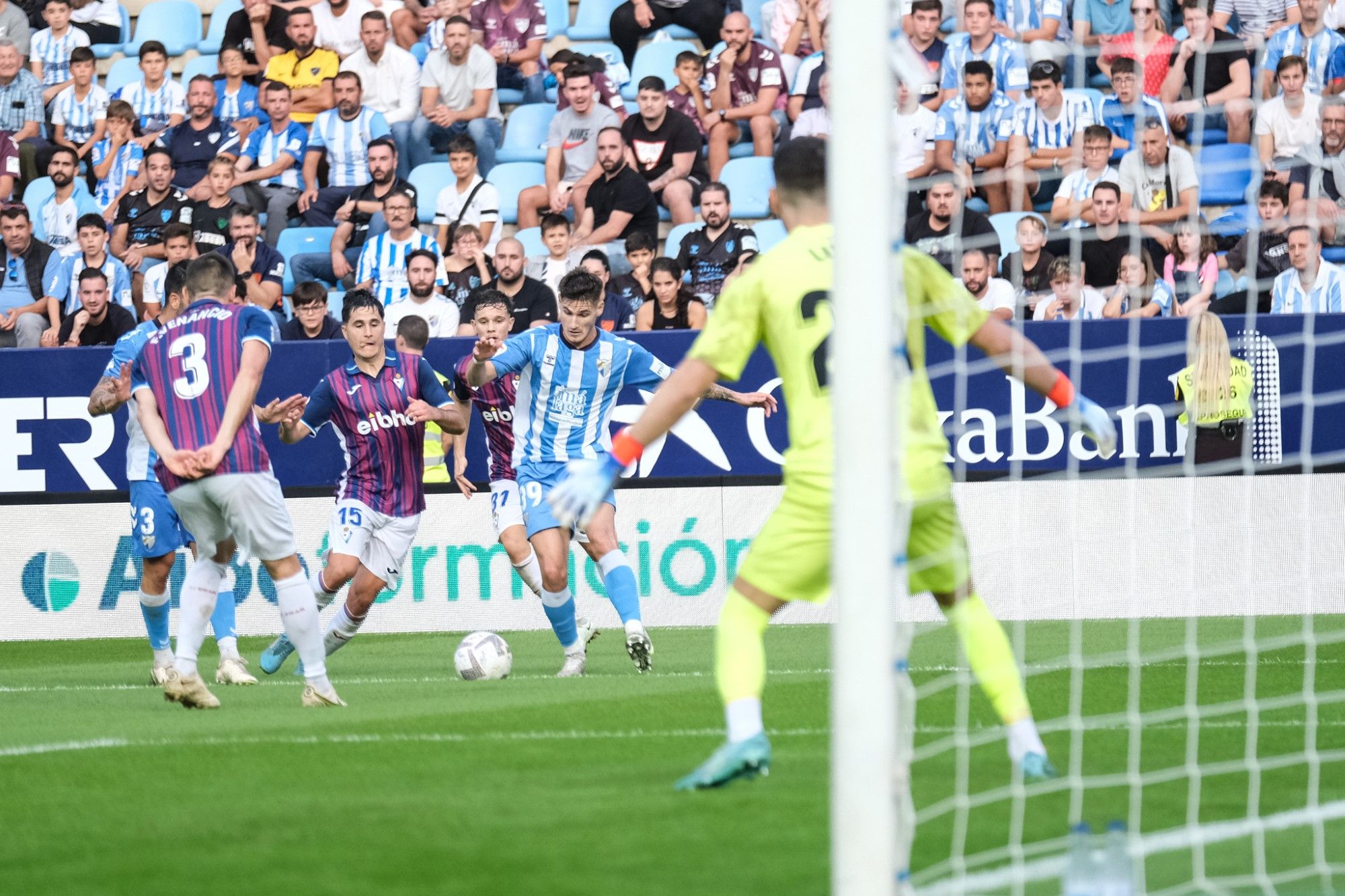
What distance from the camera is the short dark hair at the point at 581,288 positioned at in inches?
376

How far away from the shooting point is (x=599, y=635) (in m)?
12.4

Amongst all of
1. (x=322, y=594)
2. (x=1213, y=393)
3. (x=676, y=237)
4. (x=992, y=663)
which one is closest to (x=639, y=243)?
(x=676, y=237)

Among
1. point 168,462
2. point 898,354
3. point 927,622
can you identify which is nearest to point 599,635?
point 927,622

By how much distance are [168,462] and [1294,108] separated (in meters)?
7.16

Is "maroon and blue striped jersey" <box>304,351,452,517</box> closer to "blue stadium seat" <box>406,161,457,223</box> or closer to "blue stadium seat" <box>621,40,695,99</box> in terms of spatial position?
"blue stadium seat" <box>406,161,457,223</box>

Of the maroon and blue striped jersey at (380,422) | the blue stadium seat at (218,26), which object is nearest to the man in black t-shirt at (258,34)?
the blue stadium seat at (218,26)

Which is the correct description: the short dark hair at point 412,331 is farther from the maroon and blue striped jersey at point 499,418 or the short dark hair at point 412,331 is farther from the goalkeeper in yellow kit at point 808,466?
the goalkeeper in yellow kit at point 808,466

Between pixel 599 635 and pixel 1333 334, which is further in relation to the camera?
pixel 599 635

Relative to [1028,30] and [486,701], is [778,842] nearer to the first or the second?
[486,701]

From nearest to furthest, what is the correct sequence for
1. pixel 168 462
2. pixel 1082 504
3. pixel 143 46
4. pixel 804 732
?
1. pixel 804 732
2. pixel 168 462
3. pixel 1082 504
4. pixel 143 46

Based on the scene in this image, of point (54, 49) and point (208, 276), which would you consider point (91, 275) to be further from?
point (208, 276)

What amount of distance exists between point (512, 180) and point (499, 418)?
17.6 ft

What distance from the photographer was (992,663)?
5.29m

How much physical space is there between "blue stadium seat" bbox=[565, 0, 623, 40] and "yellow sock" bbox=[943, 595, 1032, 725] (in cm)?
1220
